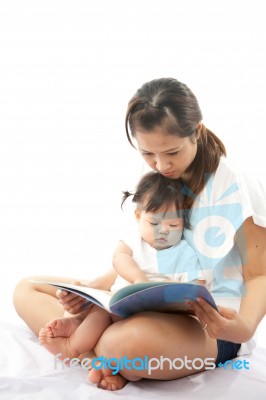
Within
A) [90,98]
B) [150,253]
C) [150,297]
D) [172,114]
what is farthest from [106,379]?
[90,98]

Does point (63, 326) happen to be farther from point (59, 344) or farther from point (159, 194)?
point (159, 194)

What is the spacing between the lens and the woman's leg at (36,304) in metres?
1.62

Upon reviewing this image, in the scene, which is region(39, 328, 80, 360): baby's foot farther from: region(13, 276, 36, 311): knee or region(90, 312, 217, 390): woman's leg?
region(13, 276, 36, 311): knee

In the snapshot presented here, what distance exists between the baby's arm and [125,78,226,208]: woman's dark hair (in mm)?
259

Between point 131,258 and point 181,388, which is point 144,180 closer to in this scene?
point 131,258

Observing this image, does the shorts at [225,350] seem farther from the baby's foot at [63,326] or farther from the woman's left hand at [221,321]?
the baby's foot at [63,326]

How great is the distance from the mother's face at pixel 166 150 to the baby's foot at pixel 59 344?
0.47 meters

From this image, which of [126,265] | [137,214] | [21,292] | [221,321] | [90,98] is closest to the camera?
[221,321]

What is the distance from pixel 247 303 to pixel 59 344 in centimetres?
45

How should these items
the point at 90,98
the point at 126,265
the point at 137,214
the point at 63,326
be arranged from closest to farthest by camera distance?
the point at 63,326
the point at 126,265
the point at 137,214
the point at 90,98

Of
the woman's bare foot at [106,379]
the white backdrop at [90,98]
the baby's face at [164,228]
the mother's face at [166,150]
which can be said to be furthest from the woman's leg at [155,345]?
the white backdrop at [90,98]

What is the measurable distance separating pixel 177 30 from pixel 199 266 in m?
1.37

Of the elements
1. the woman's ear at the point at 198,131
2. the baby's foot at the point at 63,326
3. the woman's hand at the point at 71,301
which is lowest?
the baby's foot at the point at 63,326

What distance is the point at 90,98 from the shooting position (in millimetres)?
2555
